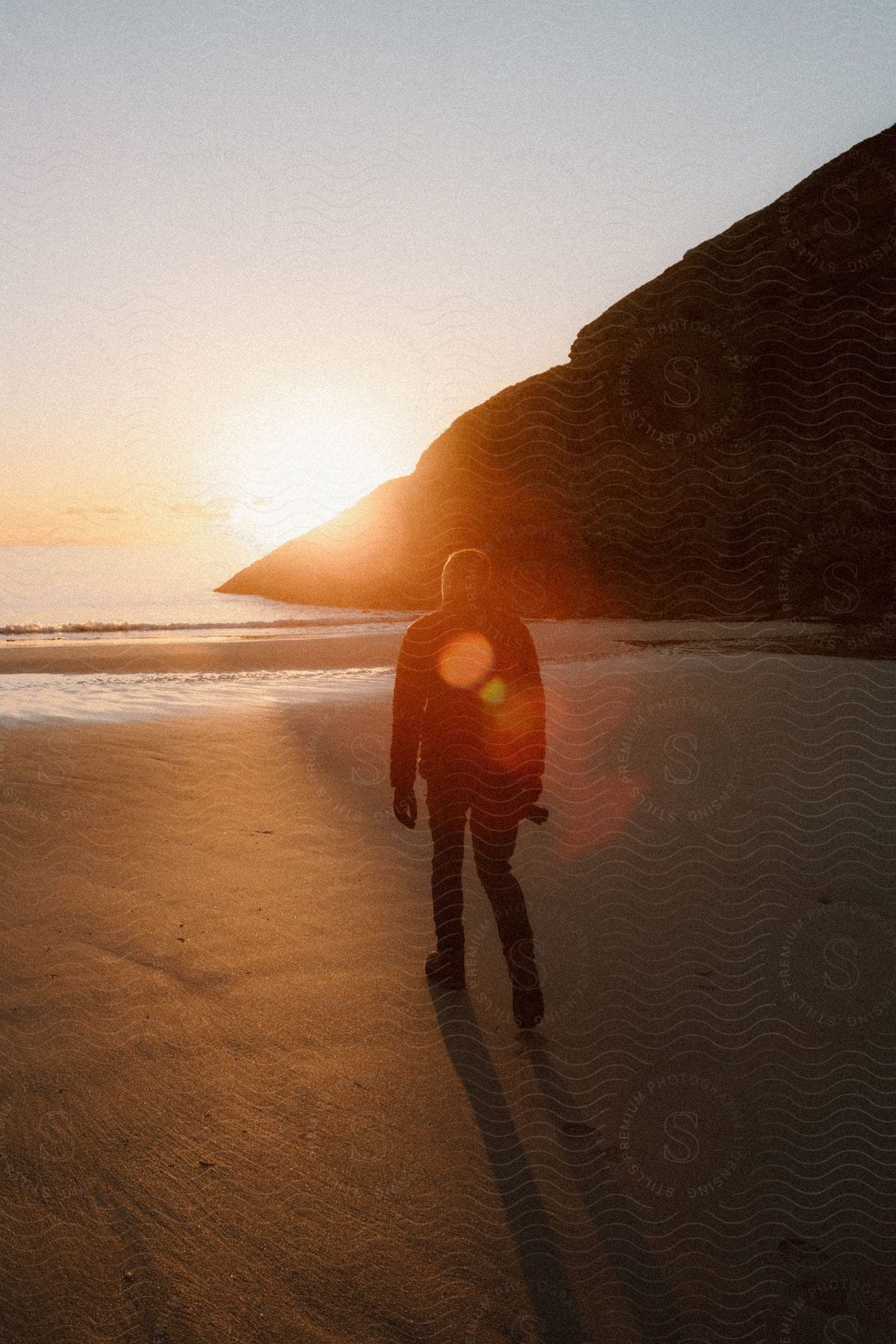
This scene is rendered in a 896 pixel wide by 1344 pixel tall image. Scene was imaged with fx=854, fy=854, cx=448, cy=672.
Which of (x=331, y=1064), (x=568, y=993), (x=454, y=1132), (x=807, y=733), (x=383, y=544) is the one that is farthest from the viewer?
(x=383, y=544)

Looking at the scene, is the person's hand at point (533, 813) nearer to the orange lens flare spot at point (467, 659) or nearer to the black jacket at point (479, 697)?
the black jacket at point (479, 697)

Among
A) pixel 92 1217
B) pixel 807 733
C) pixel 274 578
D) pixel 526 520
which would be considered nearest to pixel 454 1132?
pixel 92 1217

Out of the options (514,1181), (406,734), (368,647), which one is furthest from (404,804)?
→ (368,647)

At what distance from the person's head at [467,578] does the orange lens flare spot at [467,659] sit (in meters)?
0.20

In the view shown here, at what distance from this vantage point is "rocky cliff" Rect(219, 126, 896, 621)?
1243 inches

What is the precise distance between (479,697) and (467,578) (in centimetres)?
58

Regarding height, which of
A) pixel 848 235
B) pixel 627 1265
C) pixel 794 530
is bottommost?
pixel 627 1265

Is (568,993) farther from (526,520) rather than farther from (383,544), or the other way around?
(383,544)

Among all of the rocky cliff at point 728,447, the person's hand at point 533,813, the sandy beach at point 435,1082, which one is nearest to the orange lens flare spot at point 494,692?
the person's hand at point 533,813

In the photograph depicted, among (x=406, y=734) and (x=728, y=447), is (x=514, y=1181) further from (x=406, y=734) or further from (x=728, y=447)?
(x=728, y=447)

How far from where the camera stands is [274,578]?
67.0m

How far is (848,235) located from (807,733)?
3735 centimetres

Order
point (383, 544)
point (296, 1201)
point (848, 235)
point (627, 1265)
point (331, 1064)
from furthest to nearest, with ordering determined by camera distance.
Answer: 1. point (383, 544)
2. point (848, 235)
3. point (331, 1064)
4. point (296, 1201)
5. point (627, 1265)

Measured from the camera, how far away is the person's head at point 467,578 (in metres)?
4.10
